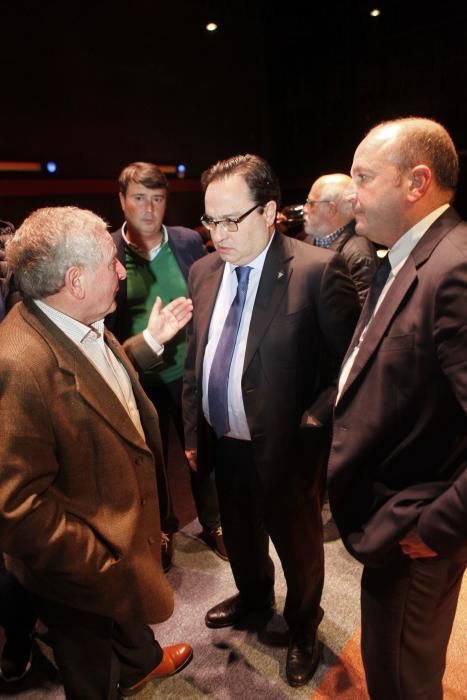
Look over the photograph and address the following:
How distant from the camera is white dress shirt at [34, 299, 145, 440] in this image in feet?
4.10

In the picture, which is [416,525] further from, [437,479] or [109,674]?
[109,674]

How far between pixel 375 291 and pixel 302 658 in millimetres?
1460

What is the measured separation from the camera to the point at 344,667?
5.83 ft

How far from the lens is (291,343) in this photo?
5.04 ft

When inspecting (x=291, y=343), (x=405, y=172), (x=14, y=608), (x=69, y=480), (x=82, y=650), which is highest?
(x=405, y=172)

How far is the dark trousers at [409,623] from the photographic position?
1.14 m

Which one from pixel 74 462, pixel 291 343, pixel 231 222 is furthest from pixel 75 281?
pixel 291 343

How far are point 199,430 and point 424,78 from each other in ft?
20.7

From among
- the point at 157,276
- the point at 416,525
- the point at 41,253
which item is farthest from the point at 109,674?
the point at 157,276

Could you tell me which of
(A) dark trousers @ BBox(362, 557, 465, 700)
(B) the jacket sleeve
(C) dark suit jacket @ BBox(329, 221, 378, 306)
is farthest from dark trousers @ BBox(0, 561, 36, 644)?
(C) dark suit jacket @ BBox(329, 221, 378, 306)

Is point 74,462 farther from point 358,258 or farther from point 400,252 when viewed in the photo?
point 358,258

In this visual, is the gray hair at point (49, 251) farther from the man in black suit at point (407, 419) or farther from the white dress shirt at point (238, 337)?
the man in black suit at point (407, 419)

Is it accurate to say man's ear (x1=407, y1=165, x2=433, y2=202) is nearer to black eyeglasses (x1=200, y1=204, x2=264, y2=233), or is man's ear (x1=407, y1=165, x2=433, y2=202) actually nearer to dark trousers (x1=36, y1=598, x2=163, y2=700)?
black eyeglasses (x1=200, y1=204, x2=264, y2=233)

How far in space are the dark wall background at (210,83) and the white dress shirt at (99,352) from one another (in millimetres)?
3645
